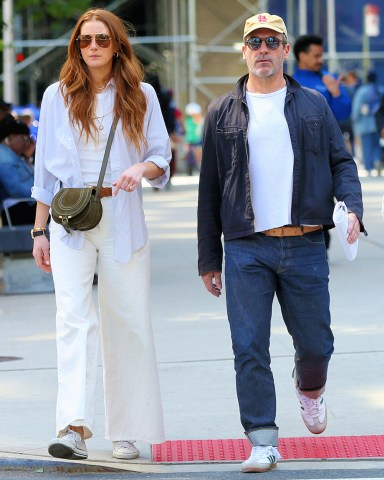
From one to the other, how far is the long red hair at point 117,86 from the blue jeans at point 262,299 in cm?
67

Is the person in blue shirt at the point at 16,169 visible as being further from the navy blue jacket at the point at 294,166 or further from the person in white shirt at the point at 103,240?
the navy blue jacket at the point at 294,166

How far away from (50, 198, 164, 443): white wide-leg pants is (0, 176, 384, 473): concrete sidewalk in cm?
25

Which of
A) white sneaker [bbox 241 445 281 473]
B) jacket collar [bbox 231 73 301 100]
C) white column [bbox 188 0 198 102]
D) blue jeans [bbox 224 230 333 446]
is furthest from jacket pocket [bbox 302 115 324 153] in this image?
white column [bbox 188 0 198 102]

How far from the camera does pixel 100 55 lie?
573cm

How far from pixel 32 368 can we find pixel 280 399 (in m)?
1.75

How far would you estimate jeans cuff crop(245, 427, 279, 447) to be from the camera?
18.6ft

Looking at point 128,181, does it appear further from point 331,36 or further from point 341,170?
point 331,36

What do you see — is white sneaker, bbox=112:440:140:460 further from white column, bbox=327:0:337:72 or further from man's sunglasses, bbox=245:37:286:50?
white column, bbox=327:0:337:72

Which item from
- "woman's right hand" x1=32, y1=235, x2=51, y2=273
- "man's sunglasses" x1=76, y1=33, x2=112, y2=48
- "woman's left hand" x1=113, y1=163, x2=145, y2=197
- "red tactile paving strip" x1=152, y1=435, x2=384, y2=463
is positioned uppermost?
"man's sunglasses" x1=76, y1=33, x2=112, y2=48

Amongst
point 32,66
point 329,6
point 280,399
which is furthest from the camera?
point 329,6

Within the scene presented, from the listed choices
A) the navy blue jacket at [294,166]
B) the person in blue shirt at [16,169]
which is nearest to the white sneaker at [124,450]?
the navy blue jacket at [294,166]

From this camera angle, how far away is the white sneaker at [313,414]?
605cm

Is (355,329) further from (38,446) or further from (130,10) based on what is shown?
(130,10)

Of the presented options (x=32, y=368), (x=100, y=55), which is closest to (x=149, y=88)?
(x=100, y=55)
